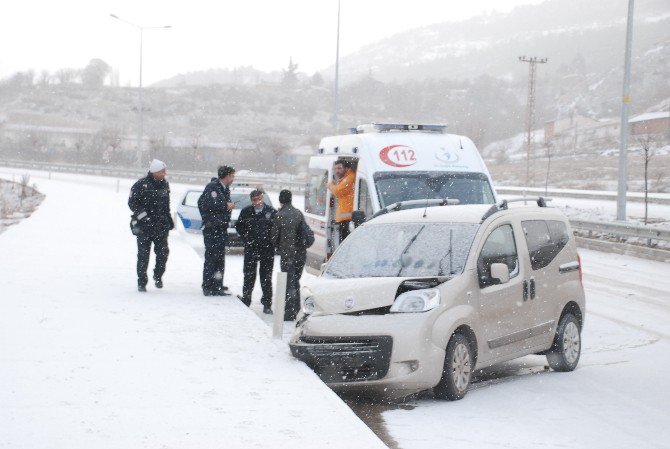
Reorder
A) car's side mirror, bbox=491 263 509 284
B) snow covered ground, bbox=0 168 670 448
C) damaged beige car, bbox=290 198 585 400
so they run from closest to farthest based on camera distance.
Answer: snow covered ground, bbox=0 168 670 448 → damaged beige car, bbox=290 198 585 400 → car's side mirror, bbox=491 263 509 284

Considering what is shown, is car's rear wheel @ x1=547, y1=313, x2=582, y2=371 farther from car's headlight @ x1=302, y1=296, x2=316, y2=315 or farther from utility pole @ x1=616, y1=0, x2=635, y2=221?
utility pole @ x1=616, y1=0, x2=635, y2=221

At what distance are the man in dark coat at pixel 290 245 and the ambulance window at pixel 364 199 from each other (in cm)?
158

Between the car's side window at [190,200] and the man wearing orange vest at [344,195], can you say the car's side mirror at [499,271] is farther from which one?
the car's side window at [190,200]

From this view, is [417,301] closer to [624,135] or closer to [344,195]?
[344,195]

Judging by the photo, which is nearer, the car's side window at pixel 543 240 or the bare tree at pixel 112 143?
the car's side window at pixel 543 240

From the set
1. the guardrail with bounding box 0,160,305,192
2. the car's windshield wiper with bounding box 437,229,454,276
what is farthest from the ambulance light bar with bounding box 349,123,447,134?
the guardrail with bounding box 0,160,305,192

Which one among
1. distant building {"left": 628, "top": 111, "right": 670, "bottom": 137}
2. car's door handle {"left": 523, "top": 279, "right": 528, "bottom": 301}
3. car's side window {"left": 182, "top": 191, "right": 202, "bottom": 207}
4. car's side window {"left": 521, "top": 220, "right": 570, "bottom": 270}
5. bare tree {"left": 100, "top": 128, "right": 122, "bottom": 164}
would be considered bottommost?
car's door handle {"left": 523, "top": 279, "right": 528, "bottom": 301}

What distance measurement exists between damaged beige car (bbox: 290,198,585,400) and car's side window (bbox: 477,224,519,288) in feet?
0.04

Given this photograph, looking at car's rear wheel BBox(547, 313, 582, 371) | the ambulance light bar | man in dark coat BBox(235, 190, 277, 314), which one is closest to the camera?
car's rear wheel BBox(547, 313, 582, 371)

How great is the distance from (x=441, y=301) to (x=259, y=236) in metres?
4.79

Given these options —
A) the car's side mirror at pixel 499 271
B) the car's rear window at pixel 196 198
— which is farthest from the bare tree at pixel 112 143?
the car's side mirror at pixel 499 271

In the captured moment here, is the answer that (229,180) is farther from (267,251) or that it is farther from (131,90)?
(131,90)

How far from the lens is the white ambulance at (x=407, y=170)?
12.8 meters

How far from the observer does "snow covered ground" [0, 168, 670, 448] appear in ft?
19.9
